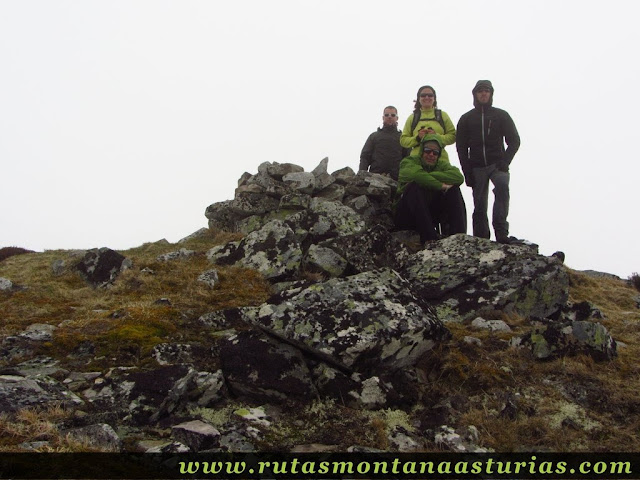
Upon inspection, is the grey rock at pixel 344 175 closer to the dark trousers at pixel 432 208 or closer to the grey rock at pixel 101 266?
the dark trousers at pixel 432 208

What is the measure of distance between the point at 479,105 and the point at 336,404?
1039 centimetres

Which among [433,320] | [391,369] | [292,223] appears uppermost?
[292,223]

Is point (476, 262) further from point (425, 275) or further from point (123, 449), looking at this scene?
point (123, 449)

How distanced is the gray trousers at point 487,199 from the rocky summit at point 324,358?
7.93 feet

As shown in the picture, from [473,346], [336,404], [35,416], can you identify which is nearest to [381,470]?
[336,404]

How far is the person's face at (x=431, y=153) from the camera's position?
13.5 meters

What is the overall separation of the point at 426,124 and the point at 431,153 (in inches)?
62.2

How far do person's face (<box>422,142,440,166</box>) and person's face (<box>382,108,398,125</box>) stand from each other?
4.50 metres

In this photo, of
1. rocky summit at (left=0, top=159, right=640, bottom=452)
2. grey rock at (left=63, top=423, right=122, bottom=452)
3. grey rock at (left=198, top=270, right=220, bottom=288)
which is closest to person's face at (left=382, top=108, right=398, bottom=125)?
rocky summit at (left=0, top=159, right=640, bottom=452)

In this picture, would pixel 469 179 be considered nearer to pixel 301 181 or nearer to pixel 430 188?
pixel 430 188

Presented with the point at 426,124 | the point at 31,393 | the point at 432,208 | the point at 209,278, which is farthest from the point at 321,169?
the point at 31,393

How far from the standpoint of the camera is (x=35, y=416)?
6.11 meters

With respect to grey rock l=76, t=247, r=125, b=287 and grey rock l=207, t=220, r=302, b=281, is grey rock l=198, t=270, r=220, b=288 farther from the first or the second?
grey rock l=76, t=247, r=125, b=287

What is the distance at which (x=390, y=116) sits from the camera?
1777cm
